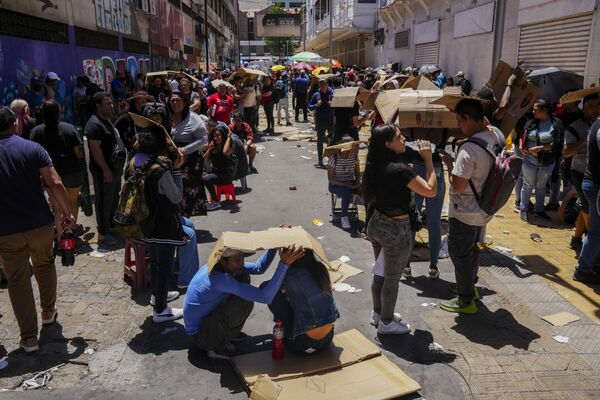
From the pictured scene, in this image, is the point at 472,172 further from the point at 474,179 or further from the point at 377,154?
the point at 377,154

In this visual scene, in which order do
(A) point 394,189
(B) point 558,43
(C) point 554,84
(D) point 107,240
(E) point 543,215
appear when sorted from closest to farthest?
(A) point 394,189, (D) point 107,240, (E) point 543,215, (C) point 554,84, (B) point 558,43

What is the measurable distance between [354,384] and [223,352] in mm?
1118

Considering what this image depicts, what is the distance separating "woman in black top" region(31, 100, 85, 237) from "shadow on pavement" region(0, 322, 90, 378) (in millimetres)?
2337

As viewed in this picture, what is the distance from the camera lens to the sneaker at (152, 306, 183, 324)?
4.61 metres

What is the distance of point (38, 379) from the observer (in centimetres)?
381

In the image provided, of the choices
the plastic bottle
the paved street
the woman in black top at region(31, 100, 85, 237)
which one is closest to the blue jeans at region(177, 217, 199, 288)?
the paved street

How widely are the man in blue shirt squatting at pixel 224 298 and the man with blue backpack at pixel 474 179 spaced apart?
1.69 metres

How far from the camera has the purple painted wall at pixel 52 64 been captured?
10109mm

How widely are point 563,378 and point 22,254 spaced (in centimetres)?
431

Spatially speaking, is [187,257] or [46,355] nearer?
[46,355]

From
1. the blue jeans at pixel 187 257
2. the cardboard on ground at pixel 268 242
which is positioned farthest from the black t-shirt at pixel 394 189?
the blue jeans at pixel 187 257

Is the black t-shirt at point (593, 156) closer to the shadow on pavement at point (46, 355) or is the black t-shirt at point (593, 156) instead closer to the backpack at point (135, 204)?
the backpack at point (135, 204)

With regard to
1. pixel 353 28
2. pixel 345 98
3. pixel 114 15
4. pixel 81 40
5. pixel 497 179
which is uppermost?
pixel 353 28

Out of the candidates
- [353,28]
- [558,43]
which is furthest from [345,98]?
[353,28]
